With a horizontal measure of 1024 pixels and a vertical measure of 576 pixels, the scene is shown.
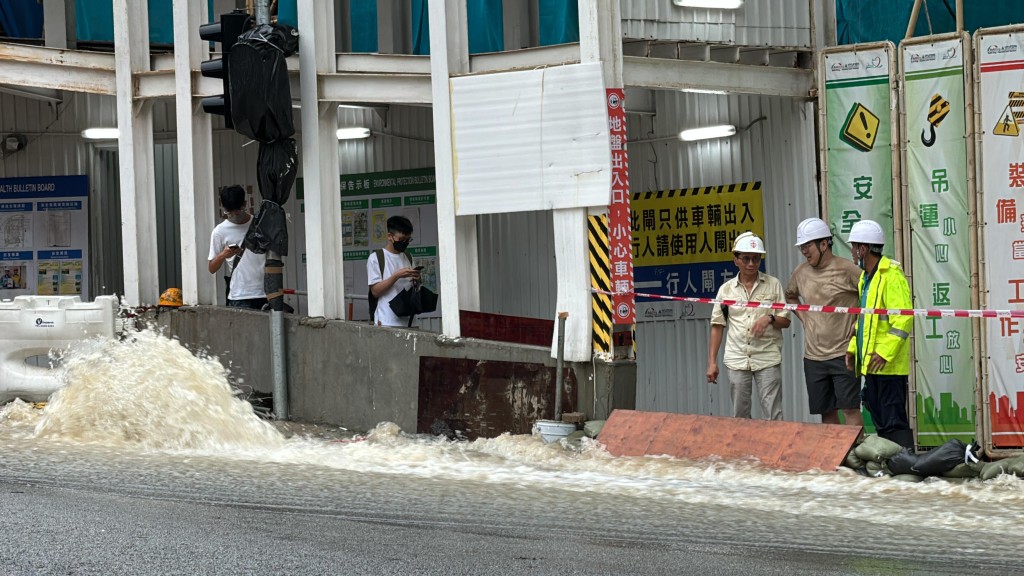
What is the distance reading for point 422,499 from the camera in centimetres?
878

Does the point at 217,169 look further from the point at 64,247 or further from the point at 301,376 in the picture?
the point at 301,376

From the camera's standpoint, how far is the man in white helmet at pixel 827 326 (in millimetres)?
11219

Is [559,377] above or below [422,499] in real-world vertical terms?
above

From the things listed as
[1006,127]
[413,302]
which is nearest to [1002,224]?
[1006,127]

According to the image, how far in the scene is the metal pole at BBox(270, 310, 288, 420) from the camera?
13.9m

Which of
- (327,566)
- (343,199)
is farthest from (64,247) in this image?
(327,566)

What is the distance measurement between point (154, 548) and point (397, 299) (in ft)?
23.6

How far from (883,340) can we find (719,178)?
5.51 metres

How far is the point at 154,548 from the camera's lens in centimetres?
657

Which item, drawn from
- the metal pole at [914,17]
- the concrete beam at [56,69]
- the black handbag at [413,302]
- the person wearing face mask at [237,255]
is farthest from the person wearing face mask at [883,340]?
the concrete beam at [56,69]

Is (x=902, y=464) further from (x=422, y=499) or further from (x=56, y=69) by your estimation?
(x=56, y=69)

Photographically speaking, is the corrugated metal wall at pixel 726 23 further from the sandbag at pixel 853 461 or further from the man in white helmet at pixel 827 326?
the sandbag at pixel 853 461

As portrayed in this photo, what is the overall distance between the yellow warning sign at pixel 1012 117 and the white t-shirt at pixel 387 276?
5.84 meters

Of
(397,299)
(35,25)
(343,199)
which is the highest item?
(35,25)
